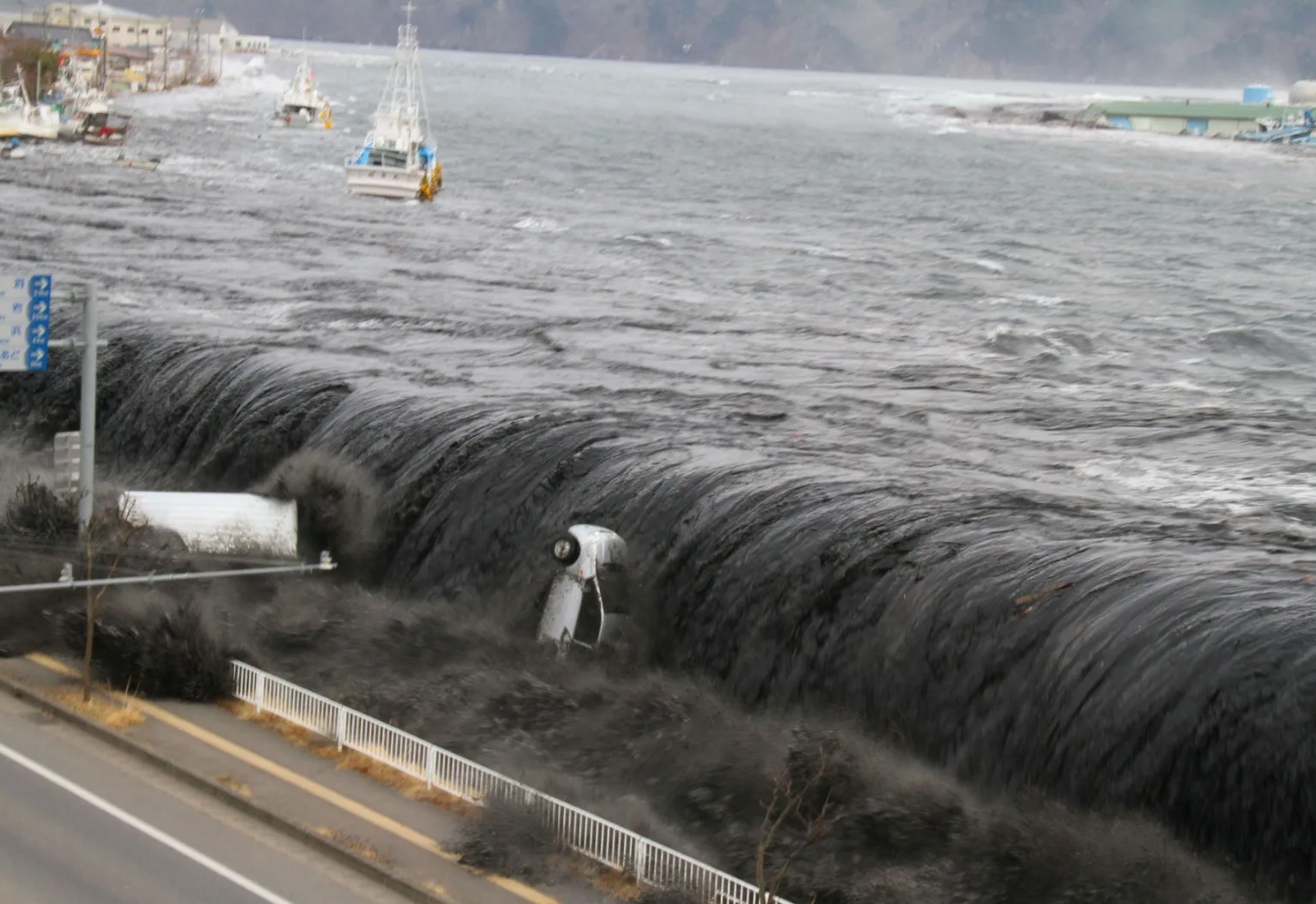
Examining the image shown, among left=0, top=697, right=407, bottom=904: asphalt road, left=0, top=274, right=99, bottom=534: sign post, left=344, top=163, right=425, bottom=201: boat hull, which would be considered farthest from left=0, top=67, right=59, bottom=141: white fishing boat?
left=0, top=697, right=407, bottom=904: asphalt road

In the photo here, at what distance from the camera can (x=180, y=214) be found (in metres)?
75.1

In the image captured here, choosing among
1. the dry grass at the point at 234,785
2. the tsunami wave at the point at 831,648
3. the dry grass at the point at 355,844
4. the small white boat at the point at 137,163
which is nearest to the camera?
the tsunami wave at the point at 831,648

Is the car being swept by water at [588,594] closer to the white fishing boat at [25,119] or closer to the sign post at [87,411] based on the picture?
the sign post at [87,411]

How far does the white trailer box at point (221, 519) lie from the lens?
29.5m

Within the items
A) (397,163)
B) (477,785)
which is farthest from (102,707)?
(397,163)

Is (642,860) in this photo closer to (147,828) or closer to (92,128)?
(147,828)

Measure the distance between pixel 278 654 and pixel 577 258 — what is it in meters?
41.6

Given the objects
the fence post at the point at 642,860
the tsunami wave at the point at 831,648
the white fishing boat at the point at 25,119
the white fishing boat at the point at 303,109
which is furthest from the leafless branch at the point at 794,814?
the white fishing boat at the point at 303,109

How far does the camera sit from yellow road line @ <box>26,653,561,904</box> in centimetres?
1942

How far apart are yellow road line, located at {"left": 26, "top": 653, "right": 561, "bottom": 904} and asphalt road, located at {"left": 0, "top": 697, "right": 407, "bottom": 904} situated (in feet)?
2.83

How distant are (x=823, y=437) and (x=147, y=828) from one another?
18003 mm

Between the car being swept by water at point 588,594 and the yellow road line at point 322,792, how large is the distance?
17.1 feet

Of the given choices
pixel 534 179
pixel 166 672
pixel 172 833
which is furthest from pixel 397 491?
pixel 534 179

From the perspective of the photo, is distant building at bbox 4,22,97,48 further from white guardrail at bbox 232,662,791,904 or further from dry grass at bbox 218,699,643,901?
dry grass at bbox 218,699,643,901
